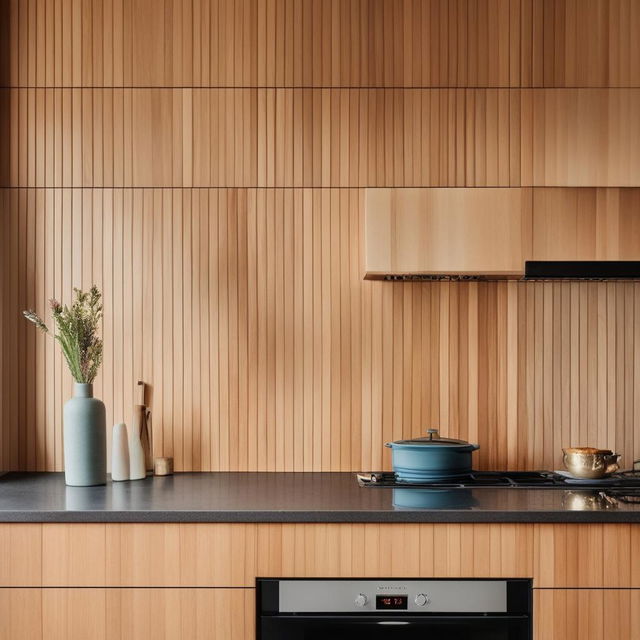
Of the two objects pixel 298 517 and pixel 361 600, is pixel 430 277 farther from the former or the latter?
pixel 361 600

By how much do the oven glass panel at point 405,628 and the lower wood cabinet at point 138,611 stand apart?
0.45ft

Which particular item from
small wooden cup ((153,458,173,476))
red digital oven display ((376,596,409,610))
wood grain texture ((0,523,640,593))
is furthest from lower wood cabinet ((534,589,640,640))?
small wooden cup ((153,458,173,476))

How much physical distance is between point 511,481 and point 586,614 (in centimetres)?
49

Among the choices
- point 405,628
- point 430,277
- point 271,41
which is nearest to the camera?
point 405,628

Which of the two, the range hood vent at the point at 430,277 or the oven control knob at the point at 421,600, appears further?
the range hood vent at the point at 430,277

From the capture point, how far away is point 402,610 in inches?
81.8

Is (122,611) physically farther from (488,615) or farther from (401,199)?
(401,199)

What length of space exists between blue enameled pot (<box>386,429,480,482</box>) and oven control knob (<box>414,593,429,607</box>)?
423mm

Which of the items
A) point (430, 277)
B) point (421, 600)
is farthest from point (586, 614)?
point (430, 277)

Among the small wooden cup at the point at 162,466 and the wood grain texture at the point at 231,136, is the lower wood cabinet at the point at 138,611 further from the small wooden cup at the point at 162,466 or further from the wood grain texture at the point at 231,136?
the wood grain texture at the point at 231,136

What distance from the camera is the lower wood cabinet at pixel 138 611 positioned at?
82.8 inches

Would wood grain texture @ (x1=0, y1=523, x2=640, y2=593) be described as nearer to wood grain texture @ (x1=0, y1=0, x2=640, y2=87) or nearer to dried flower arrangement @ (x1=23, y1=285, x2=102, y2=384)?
dried flower arrangement @ (x1=23, y1=285, x2=102, y2=384)

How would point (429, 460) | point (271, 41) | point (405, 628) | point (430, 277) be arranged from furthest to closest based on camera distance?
point (271, 41) → point (430, 277) → point (429, 460) → point (405, 628)

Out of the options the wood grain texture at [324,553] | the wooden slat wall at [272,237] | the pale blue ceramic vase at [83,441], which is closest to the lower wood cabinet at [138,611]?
the wood grain texture at [324,553]
